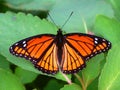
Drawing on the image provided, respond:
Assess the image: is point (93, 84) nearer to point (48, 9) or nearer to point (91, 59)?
point (91, 59)

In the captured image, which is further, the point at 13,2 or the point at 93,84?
the point at 13,2

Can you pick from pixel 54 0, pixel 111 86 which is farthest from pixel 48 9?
pixel 111 86

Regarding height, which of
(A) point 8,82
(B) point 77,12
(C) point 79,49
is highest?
(B) point 77,12

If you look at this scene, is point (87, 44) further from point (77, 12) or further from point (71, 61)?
point (77, 12)

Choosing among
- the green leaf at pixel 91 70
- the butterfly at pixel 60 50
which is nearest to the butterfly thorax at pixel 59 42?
the butterfly at pixel 60 50

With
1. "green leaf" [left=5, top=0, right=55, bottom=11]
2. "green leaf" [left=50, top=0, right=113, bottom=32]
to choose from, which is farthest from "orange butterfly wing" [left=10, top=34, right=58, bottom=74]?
"green leaf" [left=5, top=0, right=55, bottom=11]

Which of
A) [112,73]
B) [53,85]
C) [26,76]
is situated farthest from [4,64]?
[112,73]

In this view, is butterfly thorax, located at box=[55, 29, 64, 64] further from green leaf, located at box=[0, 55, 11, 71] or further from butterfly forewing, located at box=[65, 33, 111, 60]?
green leaf, located at box=[0, 55, 11, 71]
